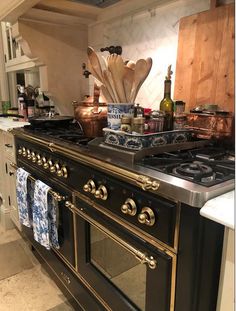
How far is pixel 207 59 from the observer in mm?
1218

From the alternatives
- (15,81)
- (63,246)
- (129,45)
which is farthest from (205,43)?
(15,81)

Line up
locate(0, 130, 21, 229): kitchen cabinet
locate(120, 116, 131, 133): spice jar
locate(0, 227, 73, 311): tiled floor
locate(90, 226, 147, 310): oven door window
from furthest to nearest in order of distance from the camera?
1. locate(0, 130, 21, 229): kitchen cabinet
2. locate(0, 227, 73, 311): tiled floor
3. locate(120, 116, 131, 133): spice jar
4. locate(90, 226, 147, 310): oven door window

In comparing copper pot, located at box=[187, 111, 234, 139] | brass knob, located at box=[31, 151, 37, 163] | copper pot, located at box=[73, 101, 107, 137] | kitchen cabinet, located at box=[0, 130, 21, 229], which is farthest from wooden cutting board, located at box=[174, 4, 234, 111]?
kitchen cabinet, located at box=[0, 130, 21, 229]

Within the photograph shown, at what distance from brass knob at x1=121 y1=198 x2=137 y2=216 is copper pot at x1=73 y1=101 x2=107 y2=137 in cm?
55

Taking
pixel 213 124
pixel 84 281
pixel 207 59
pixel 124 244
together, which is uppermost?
pixel 207 59

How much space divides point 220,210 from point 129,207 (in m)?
0.30

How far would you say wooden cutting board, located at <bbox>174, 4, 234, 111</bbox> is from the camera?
114 cm

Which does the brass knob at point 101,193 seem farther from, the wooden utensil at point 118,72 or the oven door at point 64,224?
the wooden utensil at point 118,72

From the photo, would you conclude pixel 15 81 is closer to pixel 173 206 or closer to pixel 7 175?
pixel 7 175

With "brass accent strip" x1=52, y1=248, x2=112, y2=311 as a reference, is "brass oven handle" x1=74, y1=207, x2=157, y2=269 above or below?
above

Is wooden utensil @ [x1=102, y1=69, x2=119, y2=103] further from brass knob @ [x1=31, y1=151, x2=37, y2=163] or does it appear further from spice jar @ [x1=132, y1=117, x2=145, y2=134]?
brass knob @ [x1=31, y1=151, x2=37, y2=163]

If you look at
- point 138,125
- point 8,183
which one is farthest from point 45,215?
point 8,183

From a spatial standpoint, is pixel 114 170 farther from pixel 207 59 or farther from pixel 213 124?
pixel 207 59

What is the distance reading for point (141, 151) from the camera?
93cm
